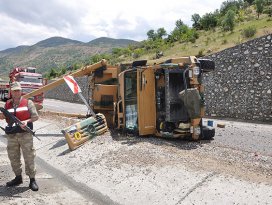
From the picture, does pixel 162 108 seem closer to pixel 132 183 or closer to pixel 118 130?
pixel 118 130

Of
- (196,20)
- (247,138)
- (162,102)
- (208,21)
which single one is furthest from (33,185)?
(196,20)

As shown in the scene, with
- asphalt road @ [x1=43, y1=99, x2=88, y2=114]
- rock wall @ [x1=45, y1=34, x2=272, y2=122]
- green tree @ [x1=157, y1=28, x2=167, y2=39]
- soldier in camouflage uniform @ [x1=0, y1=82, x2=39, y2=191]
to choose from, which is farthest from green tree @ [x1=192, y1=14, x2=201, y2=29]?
Answer: soldier in camouflage uniform @ [x1=0, y1=82, x2=39, y2=191]

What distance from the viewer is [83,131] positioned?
1130cm

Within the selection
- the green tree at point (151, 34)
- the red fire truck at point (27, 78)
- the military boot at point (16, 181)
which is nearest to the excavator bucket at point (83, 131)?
the military boot at point (16, 181)

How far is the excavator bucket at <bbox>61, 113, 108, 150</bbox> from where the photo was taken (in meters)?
10.7

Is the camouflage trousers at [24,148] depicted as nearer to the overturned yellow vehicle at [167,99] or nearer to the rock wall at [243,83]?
the overturned yellow vehicle at [167,99]

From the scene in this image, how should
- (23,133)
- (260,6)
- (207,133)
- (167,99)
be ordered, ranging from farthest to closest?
(260,6) → (207,133) → (167,99) → (23,133)

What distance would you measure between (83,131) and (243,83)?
8.93 metres

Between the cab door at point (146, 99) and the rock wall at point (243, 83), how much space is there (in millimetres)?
7194

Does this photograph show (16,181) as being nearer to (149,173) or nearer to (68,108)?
(149,173)

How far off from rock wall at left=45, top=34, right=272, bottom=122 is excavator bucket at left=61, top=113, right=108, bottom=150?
752 cm

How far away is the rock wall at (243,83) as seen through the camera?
16250 millimetres

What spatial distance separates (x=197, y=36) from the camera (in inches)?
1678

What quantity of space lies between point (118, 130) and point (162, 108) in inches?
89.0
